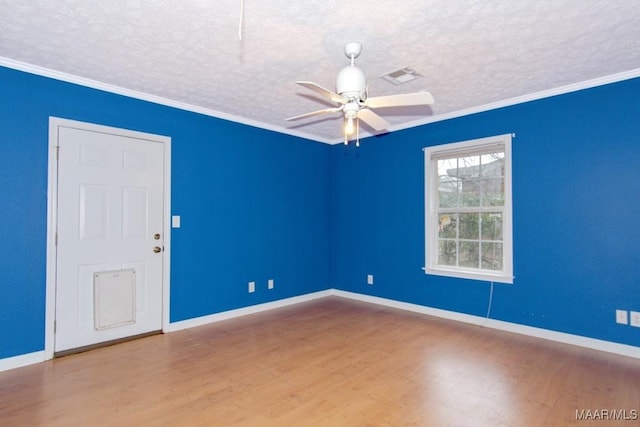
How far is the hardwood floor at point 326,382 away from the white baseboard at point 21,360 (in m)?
0.07

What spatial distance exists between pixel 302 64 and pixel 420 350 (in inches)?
109

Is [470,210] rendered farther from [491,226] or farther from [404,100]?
[404,100]

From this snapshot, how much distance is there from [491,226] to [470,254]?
16.8 inches

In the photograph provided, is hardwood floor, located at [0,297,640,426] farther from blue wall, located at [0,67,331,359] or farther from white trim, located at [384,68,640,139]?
white trim, located at [384,68,640,139]

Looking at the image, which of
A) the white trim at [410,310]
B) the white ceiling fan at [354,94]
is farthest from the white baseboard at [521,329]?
the white ceiling fan at [354,94]

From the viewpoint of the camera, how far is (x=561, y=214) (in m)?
3.46

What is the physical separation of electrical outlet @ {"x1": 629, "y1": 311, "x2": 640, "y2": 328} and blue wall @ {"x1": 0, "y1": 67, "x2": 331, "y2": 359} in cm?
365

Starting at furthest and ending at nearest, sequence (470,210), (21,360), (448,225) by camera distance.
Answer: (448,225), (470,210), (21,360)

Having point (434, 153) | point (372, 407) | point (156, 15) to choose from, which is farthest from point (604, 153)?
point (156, 15)

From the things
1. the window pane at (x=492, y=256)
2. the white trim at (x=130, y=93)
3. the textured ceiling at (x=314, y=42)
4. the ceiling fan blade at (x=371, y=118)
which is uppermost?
the textured ceiling at (x=314, y=42)

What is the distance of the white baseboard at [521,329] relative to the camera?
10.2 feet

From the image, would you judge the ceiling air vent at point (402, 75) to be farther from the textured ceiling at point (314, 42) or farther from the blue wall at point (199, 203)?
the blue wall at point (199, 203)

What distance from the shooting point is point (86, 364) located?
2904mm

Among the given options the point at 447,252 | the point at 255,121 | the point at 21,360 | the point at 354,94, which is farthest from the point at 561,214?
the point at 21,360
